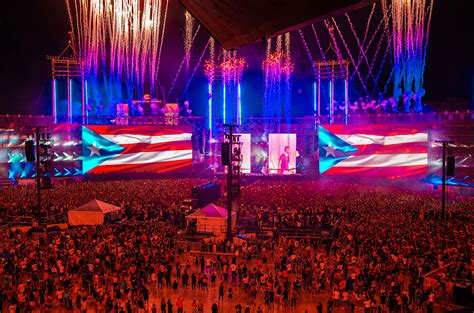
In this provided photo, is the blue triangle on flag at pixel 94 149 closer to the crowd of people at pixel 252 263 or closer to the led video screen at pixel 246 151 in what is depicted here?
the led video screen at pixel 246 151

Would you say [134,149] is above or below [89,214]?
above

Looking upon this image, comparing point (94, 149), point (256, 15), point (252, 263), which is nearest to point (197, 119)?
point (94, 149)

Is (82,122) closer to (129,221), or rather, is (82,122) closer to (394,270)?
(129,221)

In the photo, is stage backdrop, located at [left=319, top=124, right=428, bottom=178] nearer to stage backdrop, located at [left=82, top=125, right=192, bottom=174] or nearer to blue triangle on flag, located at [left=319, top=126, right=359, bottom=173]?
blue triangle on flag, located at [left=319, top=126, right=359, bottom=173]

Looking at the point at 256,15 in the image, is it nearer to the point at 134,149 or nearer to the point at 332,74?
the point at 134,149

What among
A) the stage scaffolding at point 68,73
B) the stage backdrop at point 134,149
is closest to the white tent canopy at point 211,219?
the stage backdrop at point 134,149

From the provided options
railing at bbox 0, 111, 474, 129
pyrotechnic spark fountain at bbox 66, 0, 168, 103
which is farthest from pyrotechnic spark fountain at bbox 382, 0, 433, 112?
pyrotechnic spark fountain at bbox 66, 0, 168, 103

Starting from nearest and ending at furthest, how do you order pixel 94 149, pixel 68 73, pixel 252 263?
pixel 252 263
pixel 94 149
pixel 68 73
